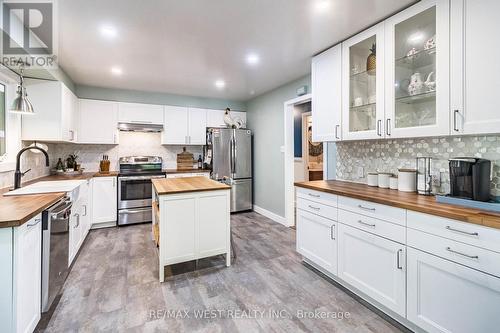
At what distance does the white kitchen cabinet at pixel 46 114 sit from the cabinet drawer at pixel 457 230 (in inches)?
153

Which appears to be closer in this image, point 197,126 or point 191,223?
point 191,223

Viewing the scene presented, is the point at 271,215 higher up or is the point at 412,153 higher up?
the point at 412,153

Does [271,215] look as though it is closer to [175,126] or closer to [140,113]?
[175,126]

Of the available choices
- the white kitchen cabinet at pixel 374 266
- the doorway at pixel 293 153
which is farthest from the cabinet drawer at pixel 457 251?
Result: the doorway at pixel 293 153

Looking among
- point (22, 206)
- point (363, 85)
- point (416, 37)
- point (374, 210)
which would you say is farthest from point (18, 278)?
point (416, 37)

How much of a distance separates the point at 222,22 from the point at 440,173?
2273 millimetres

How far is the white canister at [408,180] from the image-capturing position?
81.8 inches

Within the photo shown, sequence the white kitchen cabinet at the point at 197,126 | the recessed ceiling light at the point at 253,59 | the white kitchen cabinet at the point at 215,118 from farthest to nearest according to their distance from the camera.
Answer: the white kitchen cabinet at the point at 215,118 < the white kitchen cabinet at the point at 197,126 < the recessed ceiling light at the point at 253,59

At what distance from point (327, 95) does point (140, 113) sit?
3.41m

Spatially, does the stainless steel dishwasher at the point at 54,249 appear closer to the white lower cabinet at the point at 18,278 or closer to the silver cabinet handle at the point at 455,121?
the white lower cabinet at the point at 18,278

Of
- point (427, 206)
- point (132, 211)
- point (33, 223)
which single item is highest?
point (427, 206)

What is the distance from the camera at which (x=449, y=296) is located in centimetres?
141

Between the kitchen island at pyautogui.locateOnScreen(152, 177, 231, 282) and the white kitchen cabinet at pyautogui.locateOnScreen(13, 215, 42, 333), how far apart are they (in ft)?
2.95

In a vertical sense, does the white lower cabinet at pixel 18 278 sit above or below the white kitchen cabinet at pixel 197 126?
below
